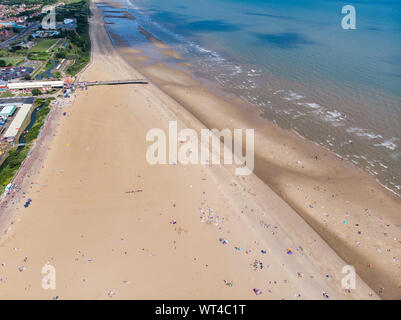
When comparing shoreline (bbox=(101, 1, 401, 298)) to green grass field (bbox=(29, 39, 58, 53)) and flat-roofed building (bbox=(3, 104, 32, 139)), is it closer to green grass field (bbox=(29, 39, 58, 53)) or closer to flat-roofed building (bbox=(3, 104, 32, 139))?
flat-roofed building (bbox=(3, 104, 32, 139))

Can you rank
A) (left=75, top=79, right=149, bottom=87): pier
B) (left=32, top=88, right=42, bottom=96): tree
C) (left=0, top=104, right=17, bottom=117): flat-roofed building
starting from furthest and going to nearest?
(left=75, top=79, right=149, bottom=87): pier → (left=32, top=88, right=42, bottom=96): tree → (left=0, top=104, right=17, bottom=117): flat-roofed building

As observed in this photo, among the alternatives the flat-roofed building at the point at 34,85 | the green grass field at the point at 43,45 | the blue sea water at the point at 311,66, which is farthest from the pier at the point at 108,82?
the green grass field at the point at 43,45

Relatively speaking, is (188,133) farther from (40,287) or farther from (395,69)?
(395,69)

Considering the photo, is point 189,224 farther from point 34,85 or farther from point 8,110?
point 34,85

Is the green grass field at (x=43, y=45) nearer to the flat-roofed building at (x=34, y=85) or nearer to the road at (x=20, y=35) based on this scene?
the road at (x=20, y=35)

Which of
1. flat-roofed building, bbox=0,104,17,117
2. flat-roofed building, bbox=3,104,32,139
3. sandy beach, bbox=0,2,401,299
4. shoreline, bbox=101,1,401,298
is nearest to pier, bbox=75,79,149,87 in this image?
flat-roofed building, bbox=3,104,32,139
